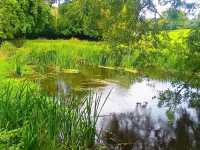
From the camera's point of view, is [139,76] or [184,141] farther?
[139,76]

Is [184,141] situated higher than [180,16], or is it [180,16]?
[180,16]

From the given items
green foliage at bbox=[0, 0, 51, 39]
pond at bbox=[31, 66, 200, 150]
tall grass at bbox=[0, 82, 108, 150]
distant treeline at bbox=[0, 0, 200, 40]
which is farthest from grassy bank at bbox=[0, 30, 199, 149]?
green foliage at bbox=[0, 0, 51, 39]

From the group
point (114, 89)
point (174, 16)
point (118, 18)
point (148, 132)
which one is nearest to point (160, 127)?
point (148, 132)

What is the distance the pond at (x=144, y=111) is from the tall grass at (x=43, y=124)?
904 mm

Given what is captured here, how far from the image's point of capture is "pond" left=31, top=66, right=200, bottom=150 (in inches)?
440

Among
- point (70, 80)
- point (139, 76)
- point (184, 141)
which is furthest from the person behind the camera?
point (139, 76)

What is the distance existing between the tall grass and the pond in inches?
35.6

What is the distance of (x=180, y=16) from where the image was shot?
499 inches

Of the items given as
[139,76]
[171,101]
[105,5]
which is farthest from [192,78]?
[139,76]

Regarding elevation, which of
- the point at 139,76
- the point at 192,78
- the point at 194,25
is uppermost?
the point at 194,25

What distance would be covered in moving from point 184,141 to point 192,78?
1823 millimetres

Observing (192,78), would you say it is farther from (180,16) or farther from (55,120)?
(55,120)

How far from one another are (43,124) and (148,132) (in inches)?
172

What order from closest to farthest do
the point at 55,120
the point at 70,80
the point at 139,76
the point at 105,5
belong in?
the point at 55,120
the point at 105,5
the point at 70,80
the point at 139,76
